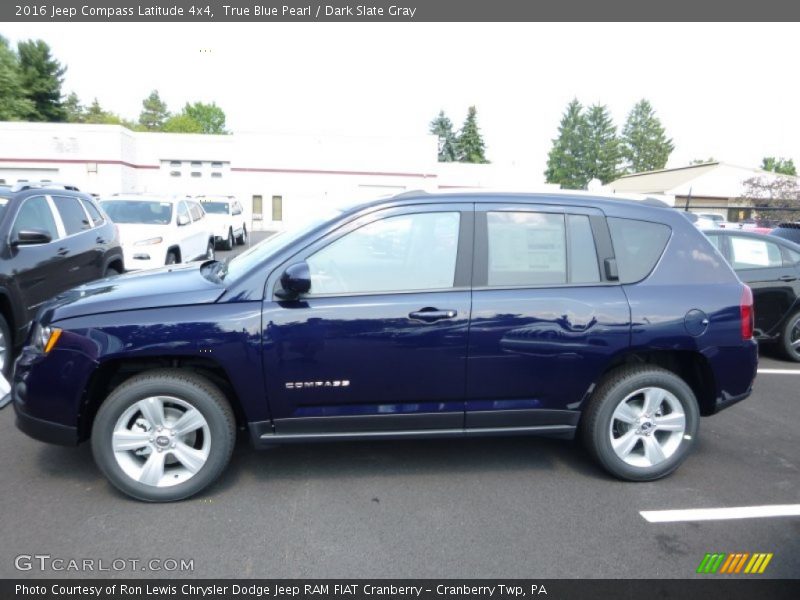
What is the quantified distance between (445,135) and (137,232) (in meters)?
66.6

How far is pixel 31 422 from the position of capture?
3371mm

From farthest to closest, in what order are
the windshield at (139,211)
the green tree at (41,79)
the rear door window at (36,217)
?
1. the green tree at (41,79)
2. the windshield at (139,211)
3. the rear door window at (36,217)

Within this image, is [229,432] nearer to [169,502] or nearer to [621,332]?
[169,502]

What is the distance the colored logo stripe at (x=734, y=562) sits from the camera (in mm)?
2938

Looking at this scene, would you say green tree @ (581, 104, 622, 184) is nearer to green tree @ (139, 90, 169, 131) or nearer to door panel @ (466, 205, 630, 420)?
green tree @ (139, 90, 169, 131)

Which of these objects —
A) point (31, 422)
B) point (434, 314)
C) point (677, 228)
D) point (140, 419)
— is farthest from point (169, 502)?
point (677, 228)

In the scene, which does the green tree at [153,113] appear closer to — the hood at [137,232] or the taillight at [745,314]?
the hood at [137,232]

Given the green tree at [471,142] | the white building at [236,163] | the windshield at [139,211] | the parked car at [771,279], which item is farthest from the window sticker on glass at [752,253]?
the green tree at [471,142]

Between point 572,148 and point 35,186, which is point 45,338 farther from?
point 572,148

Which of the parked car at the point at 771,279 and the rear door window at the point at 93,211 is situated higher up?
the rear door window at the point at 93,211

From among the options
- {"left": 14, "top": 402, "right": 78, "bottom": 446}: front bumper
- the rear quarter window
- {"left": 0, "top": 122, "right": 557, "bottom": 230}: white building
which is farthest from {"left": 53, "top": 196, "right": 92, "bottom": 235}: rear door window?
{"left": 0, "top": 122, "right": 557, "bottom": 230}: white building

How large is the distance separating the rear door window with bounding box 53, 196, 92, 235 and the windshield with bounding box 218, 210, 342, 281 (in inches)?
137

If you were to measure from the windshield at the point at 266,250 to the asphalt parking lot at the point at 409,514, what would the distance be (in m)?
1.32

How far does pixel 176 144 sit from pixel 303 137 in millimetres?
8885
